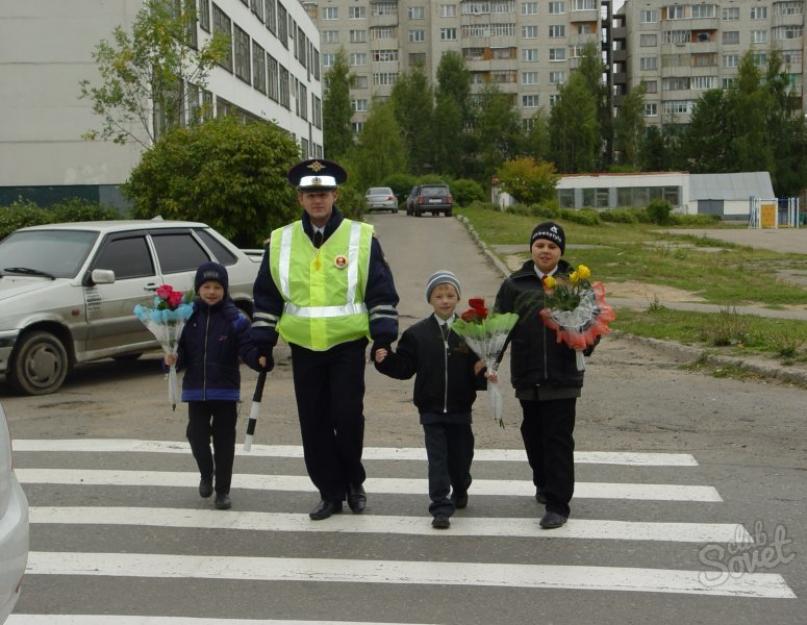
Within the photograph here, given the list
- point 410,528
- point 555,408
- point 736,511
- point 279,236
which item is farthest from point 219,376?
point 736,511

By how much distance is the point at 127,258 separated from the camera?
12.1 m

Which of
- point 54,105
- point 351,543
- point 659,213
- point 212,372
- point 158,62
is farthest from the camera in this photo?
point 659,213

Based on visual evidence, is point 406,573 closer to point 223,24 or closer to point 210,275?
point 210,275

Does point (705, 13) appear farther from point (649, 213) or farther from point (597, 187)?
point (649, 213)

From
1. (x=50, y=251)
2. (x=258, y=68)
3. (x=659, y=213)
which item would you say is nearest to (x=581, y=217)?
(x=659, y=213)

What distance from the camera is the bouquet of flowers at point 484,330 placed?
620 cm

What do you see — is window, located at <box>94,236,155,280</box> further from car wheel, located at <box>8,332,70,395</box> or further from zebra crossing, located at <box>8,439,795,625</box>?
zebra crossing, located at <box>8,439,795,625</box>

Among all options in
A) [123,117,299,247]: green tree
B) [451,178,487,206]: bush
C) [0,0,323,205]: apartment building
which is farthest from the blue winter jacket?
[451,178,487,206]: bush

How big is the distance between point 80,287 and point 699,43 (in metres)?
104

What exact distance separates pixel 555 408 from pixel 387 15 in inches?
4161

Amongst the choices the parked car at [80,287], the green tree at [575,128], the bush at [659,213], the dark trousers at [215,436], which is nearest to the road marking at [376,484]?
the dark trousers at [215,436]

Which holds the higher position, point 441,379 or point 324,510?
point 441,379

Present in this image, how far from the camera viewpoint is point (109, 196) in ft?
102

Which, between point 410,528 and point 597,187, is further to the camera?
point 597,187
